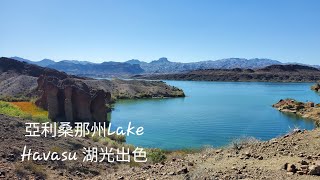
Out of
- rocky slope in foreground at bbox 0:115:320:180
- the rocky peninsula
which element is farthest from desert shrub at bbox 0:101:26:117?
the rocky peninsula

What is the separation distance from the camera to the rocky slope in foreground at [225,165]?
27.5ft

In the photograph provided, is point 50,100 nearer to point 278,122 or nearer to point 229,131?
point 229,131

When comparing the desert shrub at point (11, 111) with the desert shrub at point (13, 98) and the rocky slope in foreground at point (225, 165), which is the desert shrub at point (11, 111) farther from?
the desert shrub at point (13, 98)

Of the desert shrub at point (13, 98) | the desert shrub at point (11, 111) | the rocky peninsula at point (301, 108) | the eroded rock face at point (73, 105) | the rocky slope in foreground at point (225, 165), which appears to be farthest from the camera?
the desert shrub at point (13, 98)

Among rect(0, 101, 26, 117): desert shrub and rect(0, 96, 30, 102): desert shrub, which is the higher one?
rect(0, 101, 26, 117): desert shrub

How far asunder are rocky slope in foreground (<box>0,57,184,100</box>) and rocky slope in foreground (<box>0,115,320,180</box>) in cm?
5628

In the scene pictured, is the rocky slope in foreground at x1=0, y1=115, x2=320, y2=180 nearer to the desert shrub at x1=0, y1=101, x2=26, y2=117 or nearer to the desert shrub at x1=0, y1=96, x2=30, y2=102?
the desert shrub at x1=0, y1=101, x2=26, y2=117

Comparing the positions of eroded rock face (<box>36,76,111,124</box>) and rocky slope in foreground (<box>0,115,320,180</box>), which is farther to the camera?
eroded rock face (<box>36,76,111,124</box>)

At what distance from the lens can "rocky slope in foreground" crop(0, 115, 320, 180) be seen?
837cm

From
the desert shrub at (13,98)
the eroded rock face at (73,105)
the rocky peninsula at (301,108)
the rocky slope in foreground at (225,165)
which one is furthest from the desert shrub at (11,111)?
the rocky peninsula at (301,108)

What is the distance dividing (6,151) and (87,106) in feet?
81.3

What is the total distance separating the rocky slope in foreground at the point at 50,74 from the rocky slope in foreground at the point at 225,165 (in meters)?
56.3

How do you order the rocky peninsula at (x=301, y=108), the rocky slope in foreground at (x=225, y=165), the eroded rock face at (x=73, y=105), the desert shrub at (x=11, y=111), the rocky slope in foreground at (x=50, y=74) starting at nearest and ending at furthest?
the rocky slope in foreground at (x=225, y=165)
the desert shrub at (x=11, y=111)
the eroded rock face at (x=73, y=105)
the rocky peninsula at (x=301, y=108)
the rocky slope in foreground at (x=50, y=74)

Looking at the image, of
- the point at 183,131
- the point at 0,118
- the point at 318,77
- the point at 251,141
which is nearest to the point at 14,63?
the point at 183,131
